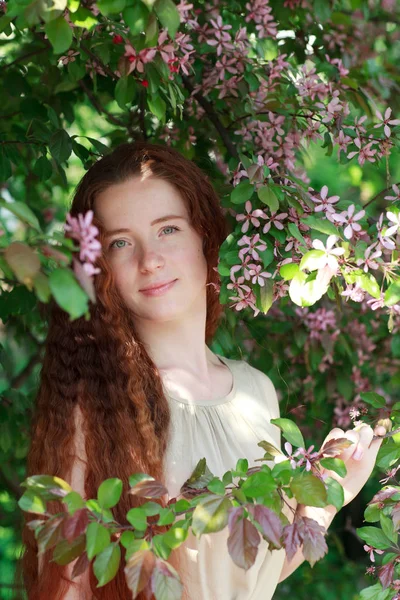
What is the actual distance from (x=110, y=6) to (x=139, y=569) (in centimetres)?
76

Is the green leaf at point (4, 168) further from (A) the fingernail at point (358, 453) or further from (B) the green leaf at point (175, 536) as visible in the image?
(B) the green leaf at point (175, 536)

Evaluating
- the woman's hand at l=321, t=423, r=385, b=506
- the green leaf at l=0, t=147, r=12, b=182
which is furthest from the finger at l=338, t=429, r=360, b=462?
the green leaf at l=0, t=147, r=12, b=182

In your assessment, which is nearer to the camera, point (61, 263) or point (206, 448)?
point (61, 263)

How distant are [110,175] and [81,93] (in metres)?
0.79

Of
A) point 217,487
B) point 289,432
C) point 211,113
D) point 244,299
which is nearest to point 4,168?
point 211,113

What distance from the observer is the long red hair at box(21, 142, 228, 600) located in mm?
1599

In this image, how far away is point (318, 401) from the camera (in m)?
2.71

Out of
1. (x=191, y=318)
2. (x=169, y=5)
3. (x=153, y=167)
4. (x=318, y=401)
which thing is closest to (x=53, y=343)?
(x=191, y=318)

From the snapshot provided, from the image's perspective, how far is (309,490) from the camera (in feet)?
3.96

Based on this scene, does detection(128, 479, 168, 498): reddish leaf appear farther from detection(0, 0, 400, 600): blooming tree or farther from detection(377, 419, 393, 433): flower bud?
detection(377, 419, 393, 433): flower bud

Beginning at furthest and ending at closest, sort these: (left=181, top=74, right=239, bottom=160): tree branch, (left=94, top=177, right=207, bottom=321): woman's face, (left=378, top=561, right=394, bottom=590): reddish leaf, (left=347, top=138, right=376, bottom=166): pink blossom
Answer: (left=181, top=74, right=239, bottom=160): tree branch → (left=347, top=138, right=376, bottom=166): pink blossom → (left=94, top=177, right=207, bottom=321): woman's face → (left=378, top=561, right=394, bottom=590): reddish leaf

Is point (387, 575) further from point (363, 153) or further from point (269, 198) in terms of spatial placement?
point (363, 153)

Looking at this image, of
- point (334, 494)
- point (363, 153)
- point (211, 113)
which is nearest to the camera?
point (334, 494)

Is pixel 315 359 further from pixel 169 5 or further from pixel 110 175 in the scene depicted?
pixel 169 5
